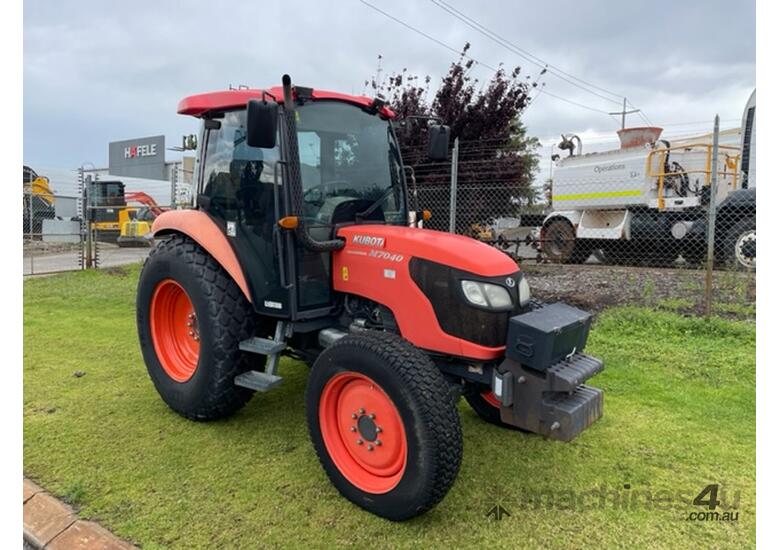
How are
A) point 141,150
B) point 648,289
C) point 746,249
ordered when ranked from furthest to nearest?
1. point 141,150
2. point 746,249
3. point 648,289

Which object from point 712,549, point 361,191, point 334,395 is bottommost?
point 712,549

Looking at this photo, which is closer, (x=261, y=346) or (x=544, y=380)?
(x=544, y=380)

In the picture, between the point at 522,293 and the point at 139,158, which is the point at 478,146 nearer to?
the point at 522,293

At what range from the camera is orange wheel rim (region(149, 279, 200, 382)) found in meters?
3.84

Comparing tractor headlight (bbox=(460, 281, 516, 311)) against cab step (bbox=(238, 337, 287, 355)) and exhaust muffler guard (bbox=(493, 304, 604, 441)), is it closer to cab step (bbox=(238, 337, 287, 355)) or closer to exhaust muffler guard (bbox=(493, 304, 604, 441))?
exhaust muffler guard (bbox=(493, 304, 604, 441))

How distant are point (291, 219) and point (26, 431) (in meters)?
2.35

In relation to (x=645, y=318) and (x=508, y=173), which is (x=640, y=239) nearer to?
(x=508, y=173)

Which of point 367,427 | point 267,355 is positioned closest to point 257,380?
point 267,355

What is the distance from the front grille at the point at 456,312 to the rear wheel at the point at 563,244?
28.8 feet

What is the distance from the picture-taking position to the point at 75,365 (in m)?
4.76

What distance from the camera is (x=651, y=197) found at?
9.86 m

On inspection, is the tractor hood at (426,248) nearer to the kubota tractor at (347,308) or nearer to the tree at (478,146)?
the kubota tractor at (347,308)

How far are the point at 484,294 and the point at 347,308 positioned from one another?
3.38ft

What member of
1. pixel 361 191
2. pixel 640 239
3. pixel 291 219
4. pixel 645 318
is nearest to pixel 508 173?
pixel 640 239
